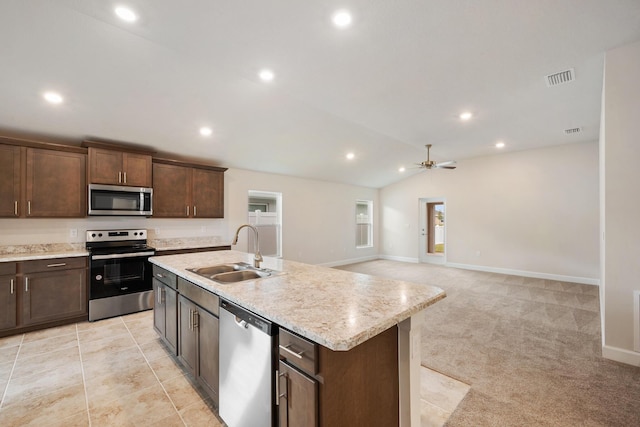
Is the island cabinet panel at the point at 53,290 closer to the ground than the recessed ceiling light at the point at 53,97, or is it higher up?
closer to the ground

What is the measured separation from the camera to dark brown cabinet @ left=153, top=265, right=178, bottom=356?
7.69ft

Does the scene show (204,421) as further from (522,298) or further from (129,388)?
(522,298)

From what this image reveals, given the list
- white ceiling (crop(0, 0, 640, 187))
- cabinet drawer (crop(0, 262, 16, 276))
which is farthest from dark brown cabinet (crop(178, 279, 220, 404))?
cabinet drawer (crop(0, 262, 16, 276))

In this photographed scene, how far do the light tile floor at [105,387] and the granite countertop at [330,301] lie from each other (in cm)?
91

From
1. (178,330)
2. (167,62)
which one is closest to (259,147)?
(167,62)

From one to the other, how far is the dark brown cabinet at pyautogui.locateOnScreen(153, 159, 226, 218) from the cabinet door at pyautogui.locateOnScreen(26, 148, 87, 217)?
0.87 meters

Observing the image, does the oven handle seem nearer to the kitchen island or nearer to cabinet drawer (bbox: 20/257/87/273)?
cabinet drawer (bbox: 20/257/87/273)

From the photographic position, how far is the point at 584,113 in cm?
392

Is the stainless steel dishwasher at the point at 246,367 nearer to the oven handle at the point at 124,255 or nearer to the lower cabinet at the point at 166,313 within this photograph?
the lower cabinet at the point at 166,313

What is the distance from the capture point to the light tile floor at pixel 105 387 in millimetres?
1800

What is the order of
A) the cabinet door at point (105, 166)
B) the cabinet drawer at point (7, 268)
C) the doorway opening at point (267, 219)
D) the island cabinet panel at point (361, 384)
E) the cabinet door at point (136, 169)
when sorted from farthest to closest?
the doorway opening at point (267, 219), the cabinet door at point (136, 169), the cabinet door at point (105, 166), the cabinet drawer at point (7, 268), the island cabinet panel at point (361, 384)

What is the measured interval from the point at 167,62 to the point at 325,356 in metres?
2.95

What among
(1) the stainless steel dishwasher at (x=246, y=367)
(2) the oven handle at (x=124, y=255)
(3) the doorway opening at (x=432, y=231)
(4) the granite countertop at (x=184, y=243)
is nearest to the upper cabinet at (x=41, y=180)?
(2) the oven handle at (x=124, y=255)

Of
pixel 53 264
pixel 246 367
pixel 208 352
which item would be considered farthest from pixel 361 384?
pixel 53 264
